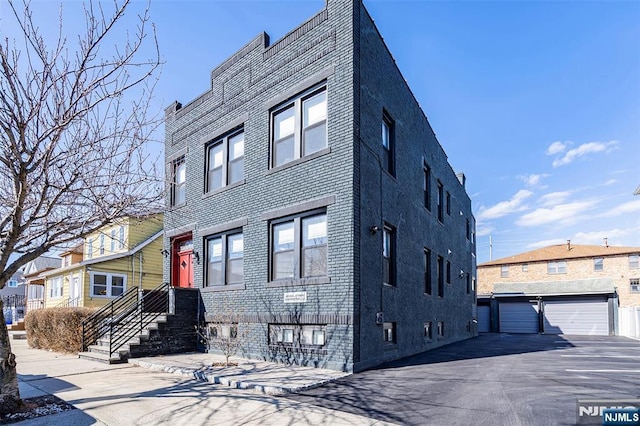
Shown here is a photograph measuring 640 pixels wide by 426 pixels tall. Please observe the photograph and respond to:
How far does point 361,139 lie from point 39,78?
7049 millimetres

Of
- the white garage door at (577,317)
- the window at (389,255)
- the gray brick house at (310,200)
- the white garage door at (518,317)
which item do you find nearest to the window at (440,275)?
the gray brick house at (310,200)

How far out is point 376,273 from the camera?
11.5m

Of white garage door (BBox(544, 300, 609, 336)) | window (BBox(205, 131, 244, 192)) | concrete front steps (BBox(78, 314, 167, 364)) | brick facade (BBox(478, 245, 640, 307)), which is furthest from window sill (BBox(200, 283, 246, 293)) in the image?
brick facade (BBox(478, 245, 640, 307))

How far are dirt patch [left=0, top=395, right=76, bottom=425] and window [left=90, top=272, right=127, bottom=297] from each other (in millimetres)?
19309

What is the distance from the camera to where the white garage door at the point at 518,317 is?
3609 centimetres

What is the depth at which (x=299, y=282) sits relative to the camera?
11.3 meters

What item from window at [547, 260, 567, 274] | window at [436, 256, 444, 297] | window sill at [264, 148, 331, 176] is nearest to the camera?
window sill at [264, 148, 331, 176]

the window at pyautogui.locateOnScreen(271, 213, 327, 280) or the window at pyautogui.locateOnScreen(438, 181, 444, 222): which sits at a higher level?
the window at pyautogui.locateOnScreen(438, 181, 444, 222)

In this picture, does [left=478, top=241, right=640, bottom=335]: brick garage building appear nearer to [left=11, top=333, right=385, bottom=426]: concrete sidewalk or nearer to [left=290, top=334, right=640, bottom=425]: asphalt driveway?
[left=290, top=334, right=640, bottom=425]: asphalt driveway

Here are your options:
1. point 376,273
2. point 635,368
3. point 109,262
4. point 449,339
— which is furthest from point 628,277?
point 109,262

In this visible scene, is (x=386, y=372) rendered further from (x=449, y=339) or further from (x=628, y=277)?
(x=628, y=277)

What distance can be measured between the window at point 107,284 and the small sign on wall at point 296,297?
18490mm

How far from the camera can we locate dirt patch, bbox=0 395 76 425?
21.2 feet

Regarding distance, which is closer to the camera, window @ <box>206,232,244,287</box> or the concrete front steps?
the concrete front steps
